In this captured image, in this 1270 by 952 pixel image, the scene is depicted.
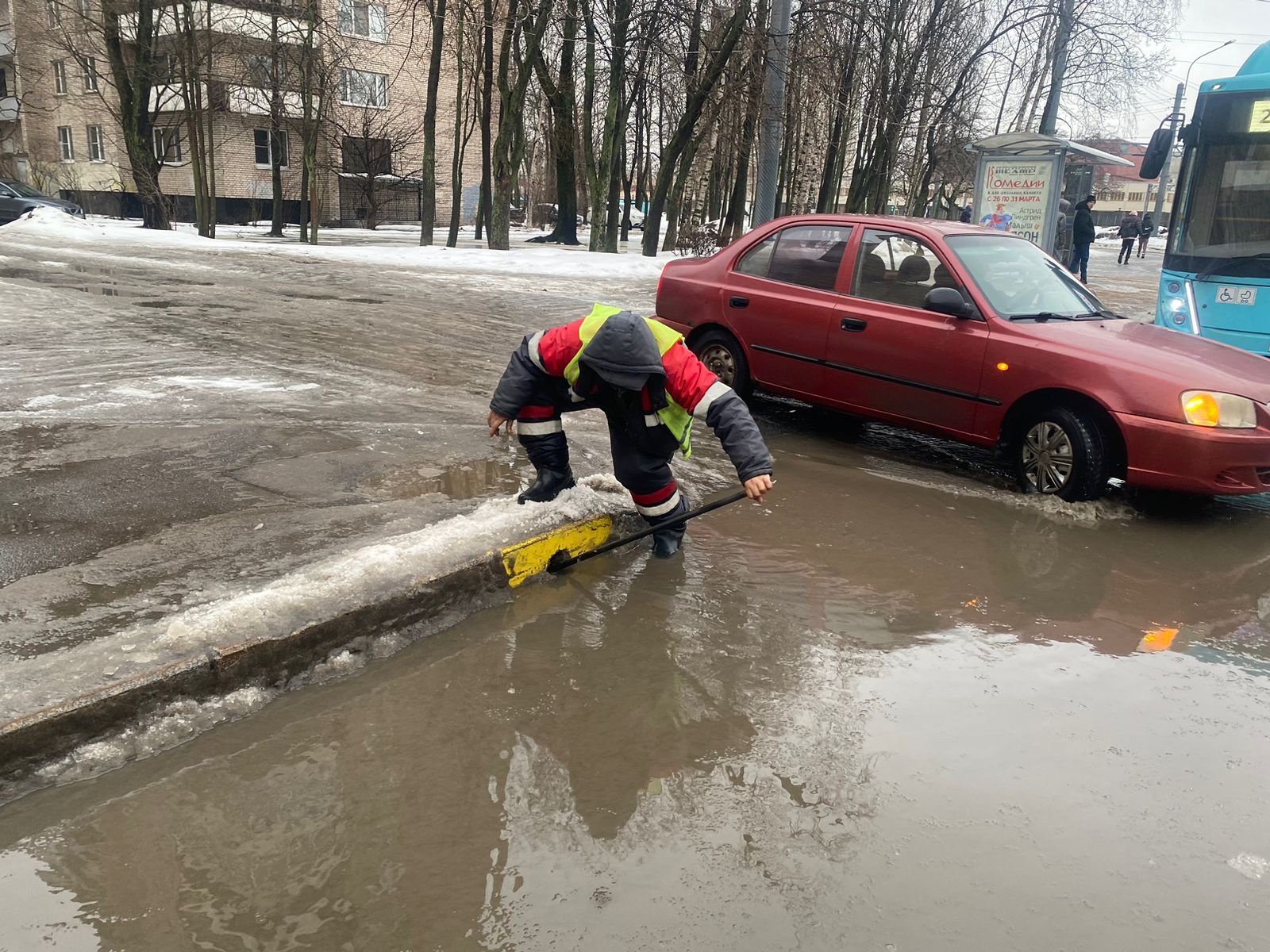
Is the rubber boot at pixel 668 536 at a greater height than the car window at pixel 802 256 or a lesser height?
lesser

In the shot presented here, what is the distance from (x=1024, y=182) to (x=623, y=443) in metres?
14.9

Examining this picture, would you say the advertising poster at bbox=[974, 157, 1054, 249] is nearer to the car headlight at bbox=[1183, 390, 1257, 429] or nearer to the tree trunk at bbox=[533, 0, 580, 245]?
the tree trunk at bbox=[533, 0, 580, 245]

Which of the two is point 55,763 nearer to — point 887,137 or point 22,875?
point 22,875

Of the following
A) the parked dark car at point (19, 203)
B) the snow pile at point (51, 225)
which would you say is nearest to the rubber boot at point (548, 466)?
the snow pile at point (51, 225)

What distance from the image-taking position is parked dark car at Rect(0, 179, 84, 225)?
27438 mm

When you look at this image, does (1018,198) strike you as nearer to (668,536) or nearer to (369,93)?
(668,536)

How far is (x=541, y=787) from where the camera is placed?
9.33ft

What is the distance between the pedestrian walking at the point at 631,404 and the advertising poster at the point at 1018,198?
45.7ft

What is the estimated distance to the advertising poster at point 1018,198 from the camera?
1647 cm

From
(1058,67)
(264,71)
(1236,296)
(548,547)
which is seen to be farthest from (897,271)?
(264,71)

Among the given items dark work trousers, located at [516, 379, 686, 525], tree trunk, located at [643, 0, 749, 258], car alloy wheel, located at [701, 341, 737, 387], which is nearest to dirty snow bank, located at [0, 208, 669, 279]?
tree trunk, located at [643, 0, 749, 258]

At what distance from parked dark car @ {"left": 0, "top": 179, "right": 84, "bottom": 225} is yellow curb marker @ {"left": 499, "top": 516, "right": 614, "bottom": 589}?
28.6m

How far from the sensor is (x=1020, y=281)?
6309 mm

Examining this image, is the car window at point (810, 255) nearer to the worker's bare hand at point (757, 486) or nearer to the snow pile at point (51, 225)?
the worker's bare hand at point (757, 486)
